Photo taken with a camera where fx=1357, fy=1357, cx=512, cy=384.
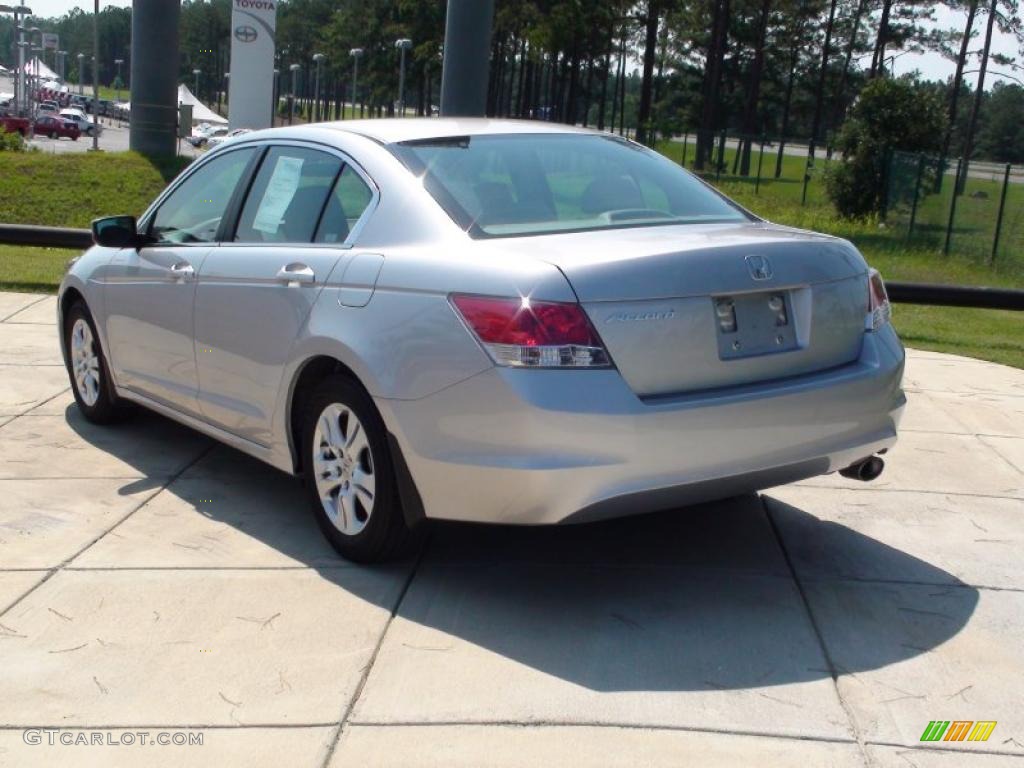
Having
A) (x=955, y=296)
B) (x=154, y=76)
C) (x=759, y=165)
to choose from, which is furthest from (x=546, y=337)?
(x=759, y=165)

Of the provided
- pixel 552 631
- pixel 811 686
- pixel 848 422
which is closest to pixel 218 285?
pixel 552 631

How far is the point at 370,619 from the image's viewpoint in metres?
4.63

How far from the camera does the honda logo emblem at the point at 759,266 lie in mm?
4625

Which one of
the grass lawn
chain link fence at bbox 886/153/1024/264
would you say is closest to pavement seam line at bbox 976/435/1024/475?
the grass lawn

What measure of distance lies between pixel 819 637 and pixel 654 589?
0.69 meters

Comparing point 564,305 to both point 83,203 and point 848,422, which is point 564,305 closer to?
point 848,422

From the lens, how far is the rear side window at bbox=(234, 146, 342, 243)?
18.0 ft

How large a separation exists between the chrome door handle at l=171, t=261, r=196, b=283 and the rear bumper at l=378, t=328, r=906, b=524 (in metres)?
1.75

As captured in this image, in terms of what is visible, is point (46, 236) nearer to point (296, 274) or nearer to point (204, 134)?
point (296, 274)

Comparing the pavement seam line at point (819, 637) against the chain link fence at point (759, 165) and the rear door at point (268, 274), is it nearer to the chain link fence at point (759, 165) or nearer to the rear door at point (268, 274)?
the rear door at point (268, 274)

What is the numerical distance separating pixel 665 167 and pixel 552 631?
7.31 ft

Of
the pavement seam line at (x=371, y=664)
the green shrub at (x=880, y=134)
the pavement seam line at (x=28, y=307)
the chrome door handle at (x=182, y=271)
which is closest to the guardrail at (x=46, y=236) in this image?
the pavement seam line at (x=28, y=307)

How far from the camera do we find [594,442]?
429 cm

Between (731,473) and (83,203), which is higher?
(731,473)
